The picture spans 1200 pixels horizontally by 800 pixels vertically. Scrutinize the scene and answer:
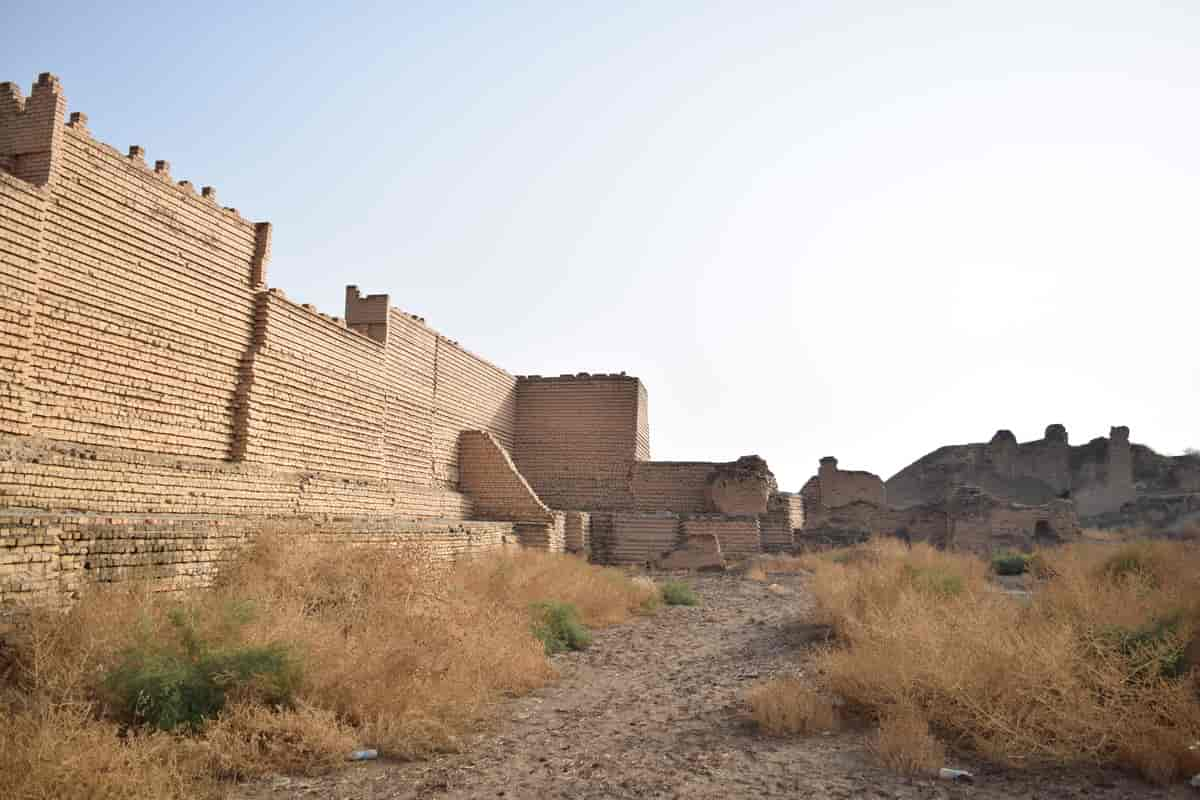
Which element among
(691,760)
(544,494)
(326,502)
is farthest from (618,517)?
(691,760)

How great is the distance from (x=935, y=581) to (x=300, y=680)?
25.2ft

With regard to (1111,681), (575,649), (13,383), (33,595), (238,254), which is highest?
(238,254)

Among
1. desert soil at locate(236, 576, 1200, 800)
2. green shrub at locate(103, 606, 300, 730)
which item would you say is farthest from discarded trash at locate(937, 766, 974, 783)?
green shrub at locate(103, 606, 300, 730)

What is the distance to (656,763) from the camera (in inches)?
207

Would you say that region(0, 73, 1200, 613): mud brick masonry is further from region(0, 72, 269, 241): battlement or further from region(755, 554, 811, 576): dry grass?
region(755, 554, 811, 576): dry grass

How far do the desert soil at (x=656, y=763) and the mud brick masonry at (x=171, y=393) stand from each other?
321 centimetres

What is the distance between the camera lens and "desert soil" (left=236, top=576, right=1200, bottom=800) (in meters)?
4.68

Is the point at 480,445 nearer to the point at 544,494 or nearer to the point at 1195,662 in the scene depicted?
the point at 544,494

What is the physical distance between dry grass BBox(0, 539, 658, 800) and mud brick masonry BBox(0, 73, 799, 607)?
696 mm

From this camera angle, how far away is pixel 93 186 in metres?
10.3

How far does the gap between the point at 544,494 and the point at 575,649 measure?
15074 millimetres

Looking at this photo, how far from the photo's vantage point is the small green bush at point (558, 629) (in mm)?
9688

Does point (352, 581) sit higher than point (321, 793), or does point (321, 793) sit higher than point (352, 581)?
point (352, 581)

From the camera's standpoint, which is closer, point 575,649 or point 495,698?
point 495,698
